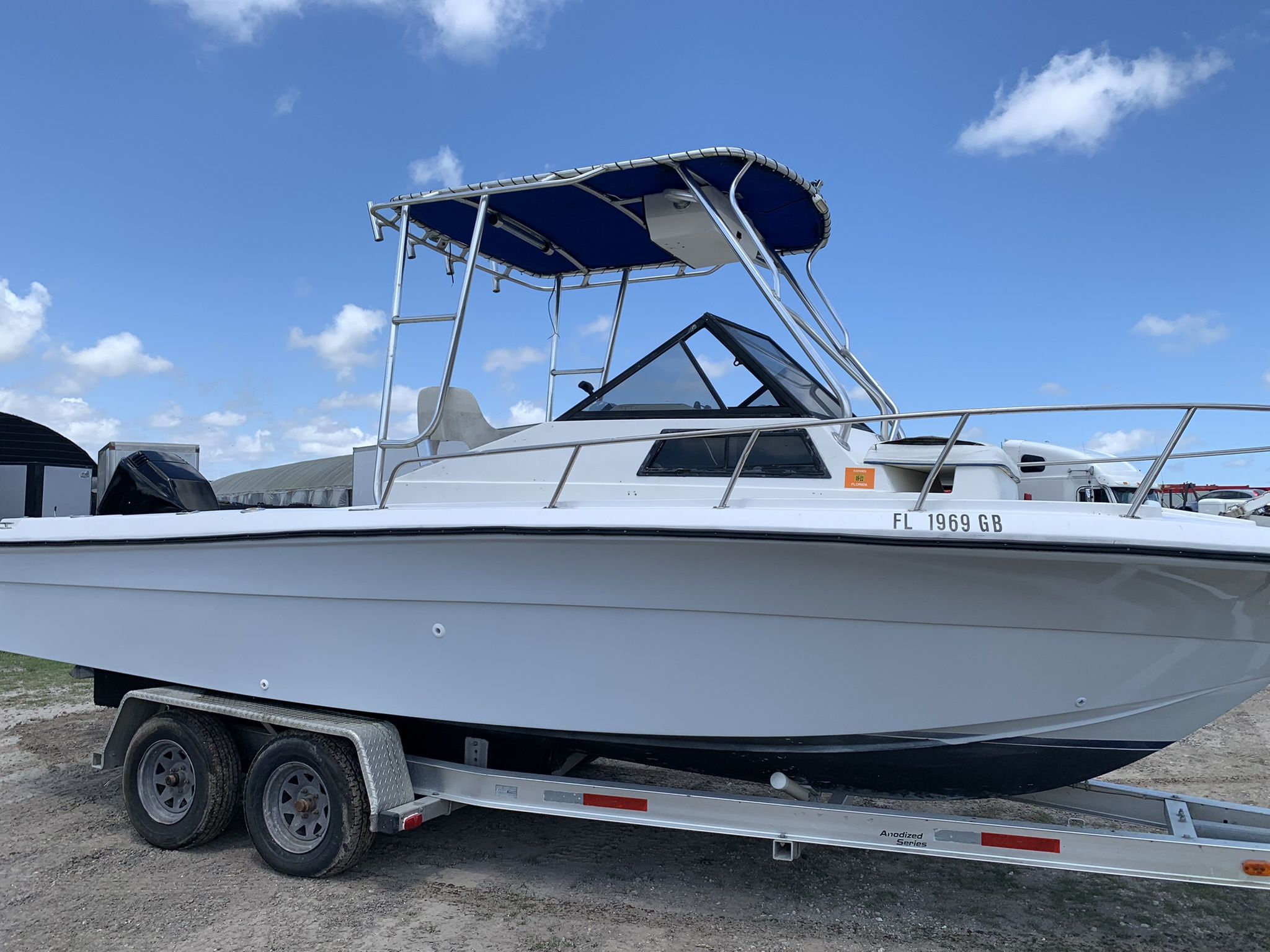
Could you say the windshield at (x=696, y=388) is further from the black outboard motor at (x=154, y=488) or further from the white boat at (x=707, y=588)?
the black outboard motor at (x=154, y=488)

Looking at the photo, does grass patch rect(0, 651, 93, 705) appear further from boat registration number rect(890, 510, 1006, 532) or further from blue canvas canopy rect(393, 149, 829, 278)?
boat registration number rect(890, 510, 1006, 532)

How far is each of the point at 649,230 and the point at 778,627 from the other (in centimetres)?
226

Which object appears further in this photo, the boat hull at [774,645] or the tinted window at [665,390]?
the tinted window at [665,390]

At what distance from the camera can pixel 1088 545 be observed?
2604mm

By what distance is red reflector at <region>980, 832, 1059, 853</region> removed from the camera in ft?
9.57

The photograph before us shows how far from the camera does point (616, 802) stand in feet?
11.0

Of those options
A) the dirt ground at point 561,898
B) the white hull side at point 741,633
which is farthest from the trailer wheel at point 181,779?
the white hull side at point 741,633

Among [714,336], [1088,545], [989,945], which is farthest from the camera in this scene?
[714,336]

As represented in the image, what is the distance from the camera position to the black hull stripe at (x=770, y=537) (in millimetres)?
2576

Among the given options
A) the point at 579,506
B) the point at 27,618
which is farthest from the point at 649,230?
the point at 27,618

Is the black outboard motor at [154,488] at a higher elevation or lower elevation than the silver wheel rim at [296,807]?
higher

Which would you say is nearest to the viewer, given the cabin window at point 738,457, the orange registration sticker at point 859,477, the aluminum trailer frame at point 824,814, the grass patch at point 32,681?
the aluminum trailer frame at point 824,814

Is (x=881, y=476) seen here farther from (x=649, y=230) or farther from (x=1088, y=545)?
(x=649, y=230)

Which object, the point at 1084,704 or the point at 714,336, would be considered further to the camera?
the point at 714,336
